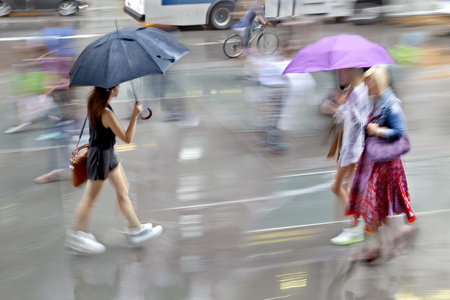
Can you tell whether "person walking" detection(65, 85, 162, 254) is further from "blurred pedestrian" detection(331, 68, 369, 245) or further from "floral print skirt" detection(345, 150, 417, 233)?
"floral print skirt" detection(345, 150, 417, 233)

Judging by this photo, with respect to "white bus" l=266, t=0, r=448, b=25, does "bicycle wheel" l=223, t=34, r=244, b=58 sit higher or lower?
lower

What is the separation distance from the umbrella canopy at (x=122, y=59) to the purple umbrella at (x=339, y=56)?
1131 mm

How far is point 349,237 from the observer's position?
208 inches

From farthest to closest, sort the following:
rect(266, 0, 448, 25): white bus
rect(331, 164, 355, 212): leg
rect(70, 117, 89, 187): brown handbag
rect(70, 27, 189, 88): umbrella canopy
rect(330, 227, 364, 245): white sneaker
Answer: rect(266, 0, 448, 25): white bus, rect(330, 227, 364, 245): white sneaker, rect(331, 164, 355, 212): leg, rect(70, 117, 89, 187): brown handbag, rect(70, 27, 189, 88): umbrella canopy

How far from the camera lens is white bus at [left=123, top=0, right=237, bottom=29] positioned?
14805 mm

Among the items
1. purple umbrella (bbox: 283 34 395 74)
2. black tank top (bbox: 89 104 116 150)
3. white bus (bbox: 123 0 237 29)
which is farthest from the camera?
white bus (bbox: 123 0 237 29)

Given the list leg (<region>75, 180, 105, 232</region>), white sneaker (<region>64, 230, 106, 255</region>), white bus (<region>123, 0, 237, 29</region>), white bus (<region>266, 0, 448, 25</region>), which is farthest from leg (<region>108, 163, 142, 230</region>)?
white bus (<region>266, 0, 448, 25</region>)

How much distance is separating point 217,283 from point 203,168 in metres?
2.47

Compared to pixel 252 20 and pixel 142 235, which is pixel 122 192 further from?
pixel 252 20

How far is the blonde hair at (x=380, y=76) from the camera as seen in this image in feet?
15.0

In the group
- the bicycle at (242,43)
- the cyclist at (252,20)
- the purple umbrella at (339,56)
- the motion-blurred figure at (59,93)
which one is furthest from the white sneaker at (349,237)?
the bicycle at (242,43)

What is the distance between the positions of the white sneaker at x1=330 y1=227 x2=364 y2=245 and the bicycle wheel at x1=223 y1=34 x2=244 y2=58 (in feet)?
25.7

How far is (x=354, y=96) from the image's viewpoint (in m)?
4.91

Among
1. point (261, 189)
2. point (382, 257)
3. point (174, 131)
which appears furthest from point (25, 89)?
point (382, 257)
